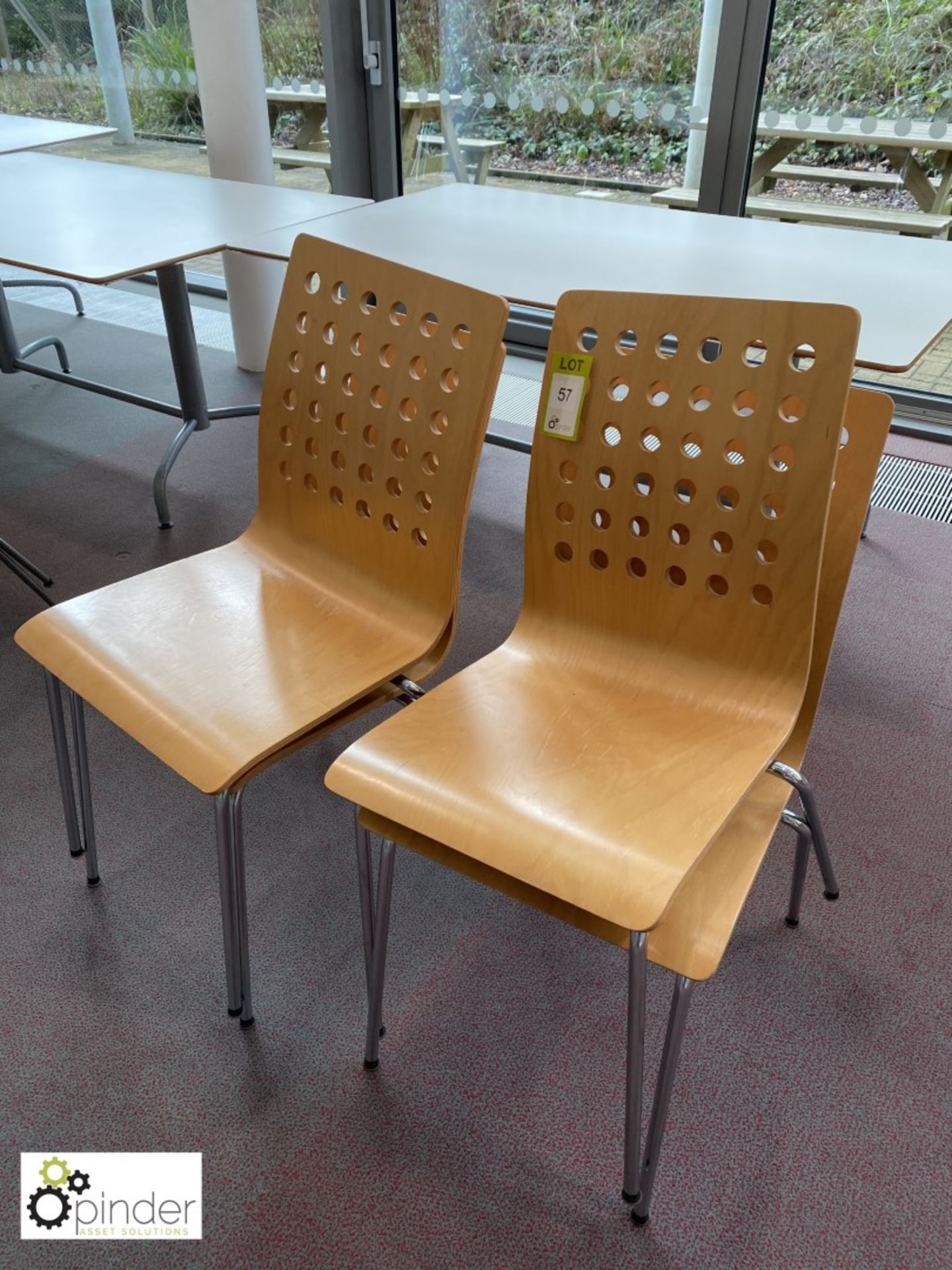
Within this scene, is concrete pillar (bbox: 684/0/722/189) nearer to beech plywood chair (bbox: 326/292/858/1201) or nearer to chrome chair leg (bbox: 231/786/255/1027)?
beech plywood chair (bbox: 326/292/858/1201)

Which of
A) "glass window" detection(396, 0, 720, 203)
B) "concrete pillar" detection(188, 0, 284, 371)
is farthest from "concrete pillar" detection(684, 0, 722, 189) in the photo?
"concrete pillar" detection(188, 0, 284, 371)

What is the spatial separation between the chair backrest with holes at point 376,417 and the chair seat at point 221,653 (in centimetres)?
7

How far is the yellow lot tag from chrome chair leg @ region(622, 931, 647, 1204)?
0.70m

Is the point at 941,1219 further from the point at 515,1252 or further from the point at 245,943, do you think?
the point at 245,943

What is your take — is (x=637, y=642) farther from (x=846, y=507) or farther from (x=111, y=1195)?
(x=111, y=1195)

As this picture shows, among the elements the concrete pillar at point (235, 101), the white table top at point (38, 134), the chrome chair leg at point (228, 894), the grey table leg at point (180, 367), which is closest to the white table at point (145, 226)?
the grey table leg at point (180, 367)

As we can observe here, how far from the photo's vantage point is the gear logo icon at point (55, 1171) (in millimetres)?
1353

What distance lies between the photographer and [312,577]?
5.63ft

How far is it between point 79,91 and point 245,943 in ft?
15.0

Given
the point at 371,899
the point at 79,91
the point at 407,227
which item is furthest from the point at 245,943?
the point at 79,91

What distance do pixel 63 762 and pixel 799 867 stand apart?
47.7 inches

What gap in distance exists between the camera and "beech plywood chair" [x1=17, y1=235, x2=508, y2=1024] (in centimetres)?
139

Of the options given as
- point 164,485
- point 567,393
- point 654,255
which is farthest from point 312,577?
point 164,485

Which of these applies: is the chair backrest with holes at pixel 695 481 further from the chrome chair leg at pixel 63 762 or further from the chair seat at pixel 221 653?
the chrome chair leg at pixel 63 762
